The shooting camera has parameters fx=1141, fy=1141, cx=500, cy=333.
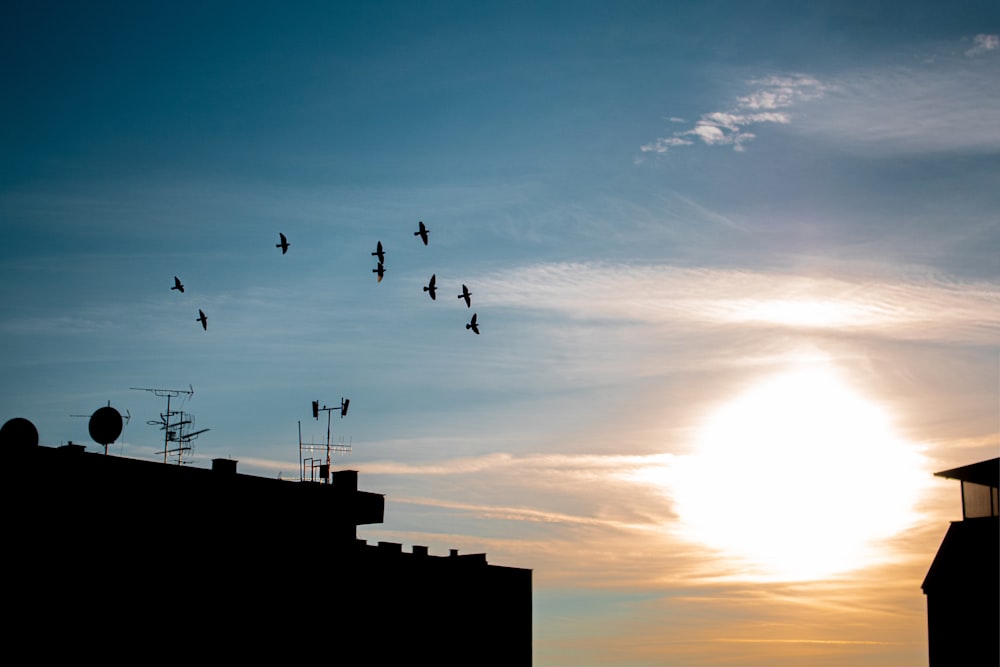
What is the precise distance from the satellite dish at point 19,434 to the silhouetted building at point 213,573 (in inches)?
28.6

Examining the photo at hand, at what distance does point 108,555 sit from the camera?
53938mm

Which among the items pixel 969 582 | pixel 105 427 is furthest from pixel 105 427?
pixel 969 582

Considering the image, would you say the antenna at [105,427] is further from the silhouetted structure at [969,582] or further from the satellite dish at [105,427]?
the silhouetted structure at [969,582]

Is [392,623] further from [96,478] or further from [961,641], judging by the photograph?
[961,641]

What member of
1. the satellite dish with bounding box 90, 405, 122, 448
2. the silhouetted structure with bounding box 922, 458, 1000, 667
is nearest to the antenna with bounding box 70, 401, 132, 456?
the satellite dish with bounding box 90, 405, 122, 448

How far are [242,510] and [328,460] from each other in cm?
1120

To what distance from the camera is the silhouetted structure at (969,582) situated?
54031mm

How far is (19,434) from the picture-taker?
5262 centimetres

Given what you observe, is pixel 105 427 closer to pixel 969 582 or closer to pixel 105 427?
pixel 105 427

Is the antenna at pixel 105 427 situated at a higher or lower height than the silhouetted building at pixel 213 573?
higher

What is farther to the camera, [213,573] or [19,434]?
[213,573]

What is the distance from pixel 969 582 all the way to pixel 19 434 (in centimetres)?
4567

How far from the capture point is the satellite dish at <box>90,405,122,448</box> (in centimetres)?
5756

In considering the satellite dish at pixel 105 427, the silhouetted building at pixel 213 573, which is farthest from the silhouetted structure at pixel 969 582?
the satellite dish at pixel 105 427
